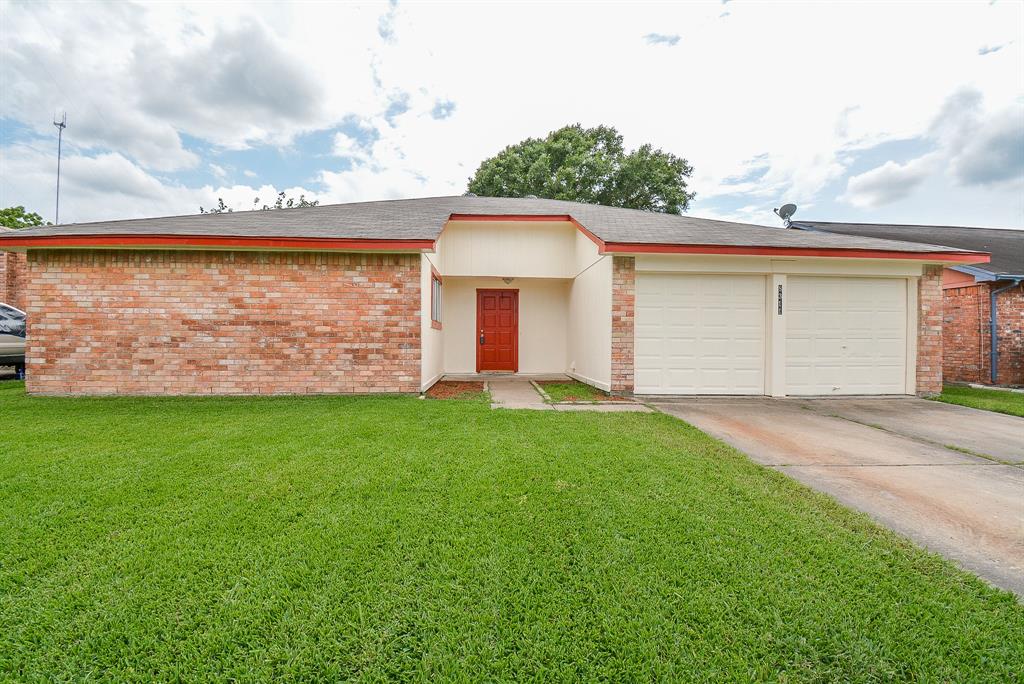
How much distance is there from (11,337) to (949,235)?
25.9 metres

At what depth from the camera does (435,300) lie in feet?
29.3

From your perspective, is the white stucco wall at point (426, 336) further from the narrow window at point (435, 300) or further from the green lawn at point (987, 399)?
the green lawn at point (987, 399)

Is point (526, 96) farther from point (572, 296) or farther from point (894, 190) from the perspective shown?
point (894, 190)

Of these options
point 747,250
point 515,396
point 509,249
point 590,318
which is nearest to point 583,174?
point 509,249

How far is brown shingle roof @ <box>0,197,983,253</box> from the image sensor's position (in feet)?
23.3

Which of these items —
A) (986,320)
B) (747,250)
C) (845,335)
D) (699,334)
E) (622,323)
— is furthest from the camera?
(986,320)

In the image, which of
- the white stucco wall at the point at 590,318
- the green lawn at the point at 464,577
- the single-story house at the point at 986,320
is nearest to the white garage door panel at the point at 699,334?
the white stucco wall at the point at 590,318

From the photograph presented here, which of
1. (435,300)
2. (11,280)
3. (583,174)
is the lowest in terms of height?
(435,300)

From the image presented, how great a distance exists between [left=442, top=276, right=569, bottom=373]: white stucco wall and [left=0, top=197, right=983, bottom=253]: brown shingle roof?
1.88m

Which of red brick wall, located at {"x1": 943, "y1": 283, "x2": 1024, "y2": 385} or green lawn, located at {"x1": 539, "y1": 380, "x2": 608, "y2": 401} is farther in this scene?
red brick wall, located at {"x1": 943, "y1": 283, "x2": 1024, "y2": 385}

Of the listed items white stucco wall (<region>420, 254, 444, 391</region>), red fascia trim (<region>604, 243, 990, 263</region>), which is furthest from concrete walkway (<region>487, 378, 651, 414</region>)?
red fascia trim (<region>604, 243, 990, 263</region>)

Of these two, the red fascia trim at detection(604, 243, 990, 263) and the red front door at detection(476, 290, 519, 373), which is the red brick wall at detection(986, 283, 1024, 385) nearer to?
the red fascia trim at detection(604, 243, 990, 263)

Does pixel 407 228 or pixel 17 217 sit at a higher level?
pixel 17 217

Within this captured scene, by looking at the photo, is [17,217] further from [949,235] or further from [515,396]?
[949,235]
